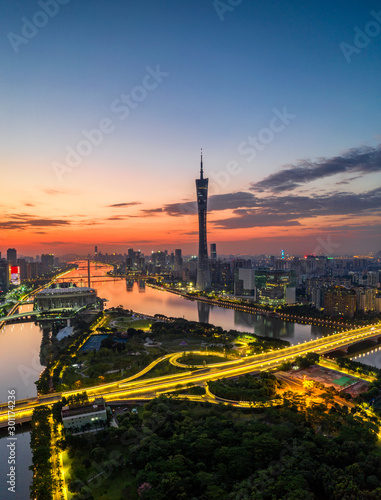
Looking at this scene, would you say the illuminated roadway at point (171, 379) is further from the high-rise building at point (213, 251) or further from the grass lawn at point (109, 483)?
the high-rise building at point (213, 251)

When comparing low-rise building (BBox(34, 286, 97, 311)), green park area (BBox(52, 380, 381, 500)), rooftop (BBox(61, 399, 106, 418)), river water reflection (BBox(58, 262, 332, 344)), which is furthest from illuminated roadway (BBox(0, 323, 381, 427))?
low-rise building (BBox(34, 286, 97, 311))

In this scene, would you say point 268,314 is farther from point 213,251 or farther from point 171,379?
point 213,251

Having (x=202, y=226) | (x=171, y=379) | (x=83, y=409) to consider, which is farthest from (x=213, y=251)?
(x=83, y=409)

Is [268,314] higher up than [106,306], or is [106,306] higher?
[268,314]

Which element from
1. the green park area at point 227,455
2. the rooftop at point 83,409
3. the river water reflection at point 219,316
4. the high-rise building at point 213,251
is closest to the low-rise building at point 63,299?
the river water reflection at point 219,316

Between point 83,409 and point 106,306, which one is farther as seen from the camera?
point 106,306

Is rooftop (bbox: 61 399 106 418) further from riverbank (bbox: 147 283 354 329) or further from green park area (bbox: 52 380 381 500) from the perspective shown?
riverbank (bbox: 147 283 354 329)

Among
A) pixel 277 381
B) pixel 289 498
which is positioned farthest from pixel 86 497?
pixel 277 381

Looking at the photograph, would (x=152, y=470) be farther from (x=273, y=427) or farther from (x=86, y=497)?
(x=273, y=427)
